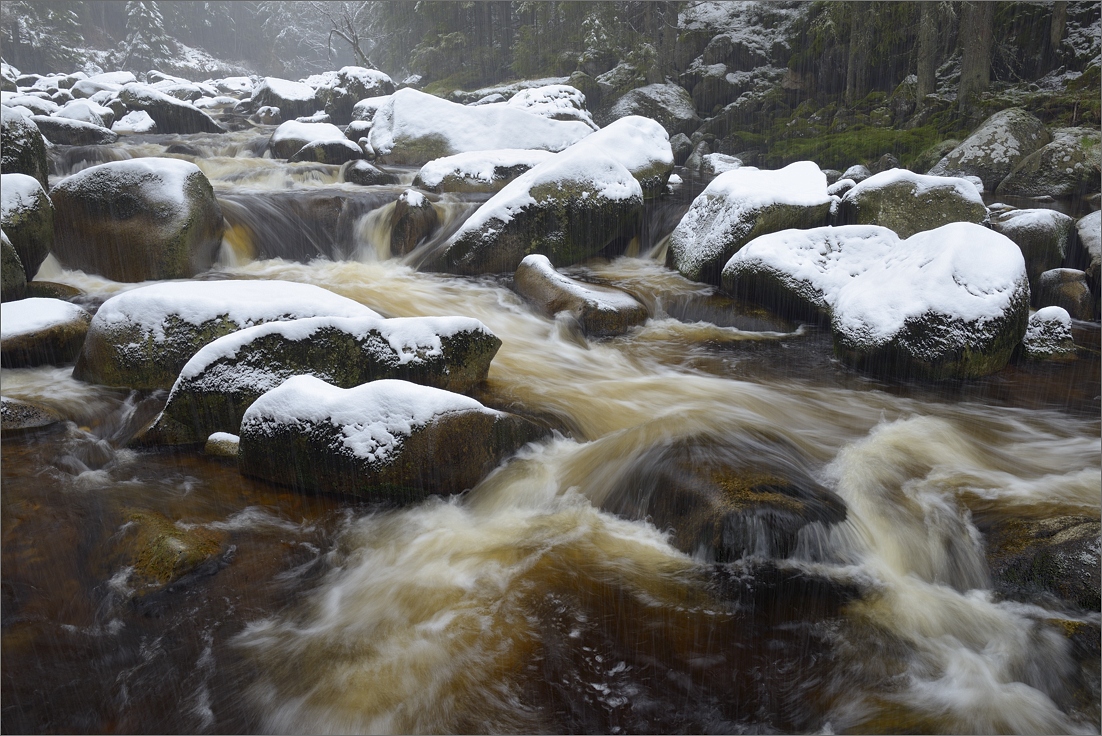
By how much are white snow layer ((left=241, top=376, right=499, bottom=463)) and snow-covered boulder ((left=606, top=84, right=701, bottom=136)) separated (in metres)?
17.7

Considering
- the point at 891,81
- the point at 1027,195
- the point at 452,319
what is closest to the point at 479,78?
the point at 891,81

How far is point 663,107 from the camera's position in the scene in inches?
802

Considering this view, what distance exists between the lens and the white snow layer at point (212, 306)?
15.8 feet

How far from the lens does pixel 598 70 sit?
23.3 metres

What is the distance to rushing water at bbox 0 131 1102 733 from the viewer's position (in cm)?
261

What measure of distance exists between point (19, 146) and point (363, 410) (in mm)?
6961

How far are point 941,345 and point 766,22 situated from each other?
2054cm

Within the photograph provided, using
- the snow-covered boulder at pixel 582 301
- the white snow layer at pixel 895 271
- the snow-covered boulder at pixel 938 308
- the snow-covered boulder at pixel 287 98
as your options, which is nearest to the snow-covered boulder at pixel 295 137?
the snow-covered boulder at pixel 582 301

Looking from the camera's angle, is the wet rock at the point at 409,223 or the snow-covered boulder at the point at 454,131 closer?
the wet rock at the point at 409,223

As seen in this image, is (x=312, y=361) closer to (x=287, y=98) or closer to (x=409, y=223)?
(x=409, y=223)

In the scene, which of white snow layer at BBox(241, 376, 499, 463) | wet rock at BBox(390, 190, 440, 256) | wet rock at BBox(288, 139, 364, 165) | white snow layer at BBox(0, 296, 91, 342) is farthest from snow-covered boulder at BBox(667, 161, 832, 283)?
wet rock at BBox(288, 139, 364, 165)

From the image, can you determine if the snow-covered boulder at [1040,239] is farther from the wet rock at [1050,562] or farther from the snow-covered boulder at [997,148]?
the wet rock at [1050,562]

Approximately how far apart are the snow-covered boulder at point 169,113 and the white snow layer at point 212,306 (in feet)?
53.5

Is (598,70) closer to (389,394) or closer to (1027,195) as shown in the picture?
(1027,195)
